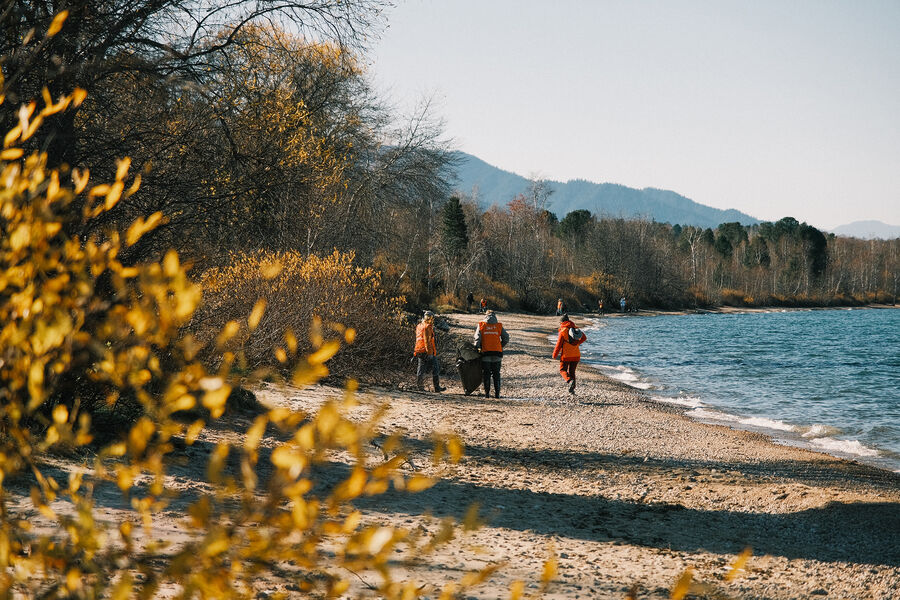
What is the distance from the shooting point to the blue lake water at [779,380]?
642 inches

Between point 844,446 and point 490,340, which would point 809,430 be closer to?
point 844,446

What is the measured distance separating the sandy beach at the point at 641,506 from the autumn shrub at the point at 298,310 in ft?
3.77

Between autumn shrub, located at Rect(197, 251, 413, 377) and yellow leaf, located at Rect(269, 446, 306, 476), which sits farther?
autumn shrub, located at Rect(197, 251, 413, 377)

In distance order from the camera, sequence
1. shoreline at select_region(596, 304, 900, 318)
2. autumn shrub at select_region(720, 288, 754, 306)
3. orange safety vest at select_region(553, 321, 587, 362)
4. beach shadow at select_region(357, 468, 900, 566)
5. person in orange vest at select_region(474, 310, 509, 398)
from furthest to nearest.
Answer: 1. autumn shrub at select_region(720, 288, 754, 306)
2. shoreline at select_region(596, 304, 900, 318)
3. orange safety vest at select_region(553, 321, 587, 362)
4. person in orange vest at select_region(474, 310, 509, 398)
5. beach shadow at select_region(357, 468, 900, 566)

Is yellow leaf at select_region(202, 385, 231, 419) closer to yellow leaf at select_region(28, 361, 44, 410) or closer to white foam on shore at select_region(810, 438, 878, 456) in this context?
yellow leaf at select_region(28, 361, 44, 410)

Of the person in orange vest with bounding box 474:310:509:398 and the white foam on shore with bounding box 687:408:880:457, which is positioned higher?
the person in orange vest with bounding box 474:310:509:398

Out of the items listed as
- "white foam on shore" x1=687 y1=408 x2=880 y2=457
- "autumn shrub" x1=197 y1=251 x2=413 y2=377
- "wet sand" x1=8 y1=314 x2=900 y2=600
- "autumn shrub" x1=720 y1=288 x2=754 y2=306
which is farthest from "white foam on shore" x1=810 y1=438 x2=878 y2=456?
"autumn shrub" x1=720 y1=288 x2=754 y2=306

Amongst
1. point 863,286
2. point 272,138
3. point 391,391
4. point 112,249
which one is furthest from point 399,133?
point 863,286

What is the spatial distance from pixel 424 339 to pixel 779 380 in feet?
56.2

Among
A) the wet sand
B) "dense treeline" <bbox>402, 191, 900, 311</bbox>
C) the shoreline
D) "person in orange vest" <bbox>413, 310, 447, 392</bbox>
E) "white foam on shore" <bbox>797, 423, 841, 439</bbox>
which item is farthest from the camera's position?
the shoreline

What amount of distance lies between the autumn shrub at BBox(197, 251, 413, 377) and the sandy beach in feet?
3.77

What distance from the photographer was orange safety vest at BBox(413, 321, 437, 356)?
50.7ft

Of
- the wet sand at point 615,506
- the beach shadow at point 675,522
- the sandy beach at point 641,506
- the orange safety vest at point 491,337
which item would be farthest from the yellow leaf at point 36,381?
the orange safety vest at point 491,337

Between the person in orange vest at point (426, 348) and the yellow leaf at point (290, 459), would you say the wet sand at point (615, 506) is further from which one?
the yellow leaf at point (290, 459)
